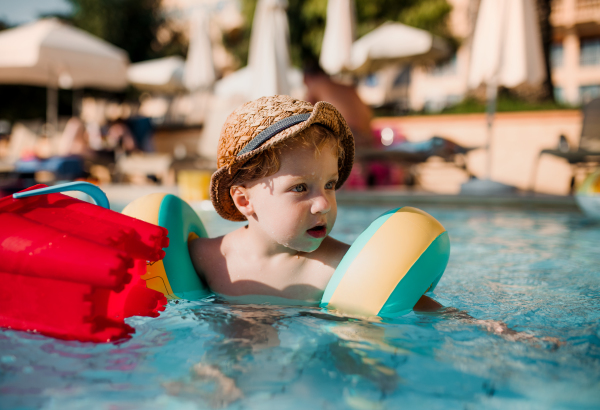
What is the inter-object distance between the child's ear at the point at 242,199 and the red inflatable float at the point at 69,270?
1.45 ft

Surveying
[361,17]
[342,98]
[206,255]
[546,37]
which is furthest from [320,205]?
[361,17]

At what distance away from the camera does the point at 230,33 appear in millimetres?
31672

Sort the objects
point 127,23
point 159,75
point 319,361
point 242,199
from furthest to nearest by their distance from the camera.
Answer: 1. point 127,23
2. point 159,75
3. point 242,199
4. point 319,361

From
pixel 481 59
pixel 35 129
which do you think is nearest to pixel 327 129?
pixel 481 59

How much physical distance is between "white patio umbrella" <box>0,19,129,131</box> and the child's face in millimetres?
10336

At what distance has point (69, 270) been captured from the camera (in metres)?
1.66

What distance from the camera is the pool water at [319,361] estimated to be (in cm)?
132

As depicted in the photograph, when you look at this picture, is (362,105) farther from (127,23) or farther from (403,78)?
(127,23)

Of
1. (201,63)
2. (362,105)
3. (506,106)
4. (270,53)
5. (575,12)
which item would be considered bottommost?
(362,105)

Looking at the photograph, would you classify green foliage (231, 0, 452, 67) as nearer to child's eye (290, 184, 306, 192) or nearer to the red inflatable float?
child's eye (290, 184, 306, 192)

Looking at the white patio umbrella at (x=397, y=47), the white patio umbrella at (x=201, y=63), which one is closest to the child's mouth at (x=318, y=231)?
the white patio umbrella at (x=397, y=47)

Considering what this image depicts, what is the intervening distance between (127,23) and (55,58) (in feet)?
63.9

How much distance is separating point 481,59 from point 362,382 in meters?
7.88

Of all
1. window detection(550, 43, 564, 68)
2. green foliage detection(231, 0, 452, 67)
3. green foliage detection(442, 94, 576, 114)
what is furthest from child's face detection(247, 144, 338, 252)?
window detection(550, 43, 564, 68)
